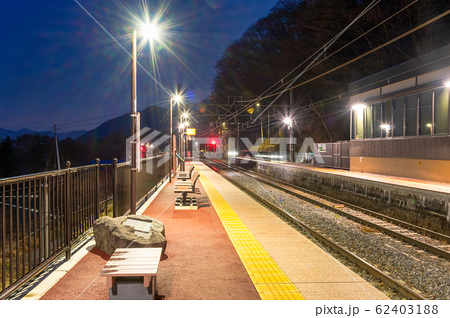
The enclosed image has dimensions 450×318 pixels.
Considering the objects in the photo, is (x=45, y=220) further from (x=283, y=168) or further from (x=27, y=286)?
(x=283, y=168)

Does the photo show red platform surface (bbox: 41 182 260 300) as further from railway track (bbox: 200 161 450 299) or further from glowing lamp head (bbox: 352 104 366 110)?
glowing lamp head (bbox: 352 104 366 110)

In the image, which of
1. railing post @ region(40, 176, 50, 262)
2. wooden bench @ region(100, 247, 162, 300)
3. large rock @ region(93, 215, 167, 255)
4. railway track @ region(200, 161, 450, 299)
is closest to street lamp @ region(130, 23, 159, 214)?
large rock @ region(93, 215, 167, 255)

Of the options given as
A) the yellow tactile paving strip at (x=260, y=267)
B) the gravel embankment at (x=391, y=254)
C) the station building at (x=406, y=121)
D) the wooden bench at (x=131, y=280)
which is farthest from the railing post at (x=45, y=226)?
the station building at (x=406, y=121)

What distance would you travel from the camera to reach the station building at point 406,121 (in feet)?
55.0

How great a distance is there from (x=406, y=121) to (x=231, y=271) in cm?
1765

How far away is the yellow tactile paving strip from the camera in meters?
4.48

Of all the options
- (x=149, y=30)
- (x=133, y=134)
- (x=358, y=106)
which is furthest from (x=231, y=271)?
(x=358, y=106)

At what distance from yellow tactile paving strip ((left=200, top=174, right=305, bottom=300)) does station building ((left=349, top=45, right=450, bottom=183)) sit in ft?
41.3

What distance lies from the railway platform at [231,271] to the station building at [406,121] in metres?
12.3

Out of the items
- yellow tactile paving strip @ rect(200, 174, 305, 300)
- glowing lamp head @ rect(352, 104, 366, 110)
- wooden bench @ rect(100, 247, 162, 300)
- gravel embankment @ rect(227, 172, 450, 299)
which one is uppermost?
glowing lamp head @ rect(352, 104, 366, 110)

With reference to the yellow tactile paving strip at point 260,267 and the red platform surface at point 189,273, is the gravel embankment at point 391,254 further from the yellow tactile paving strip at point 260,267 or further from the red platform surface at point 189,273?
the red platform surface at point 189,273

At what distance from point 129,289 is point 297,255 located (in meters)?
3.32

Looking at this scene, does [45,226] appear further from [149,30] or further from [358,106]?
[358,106]
